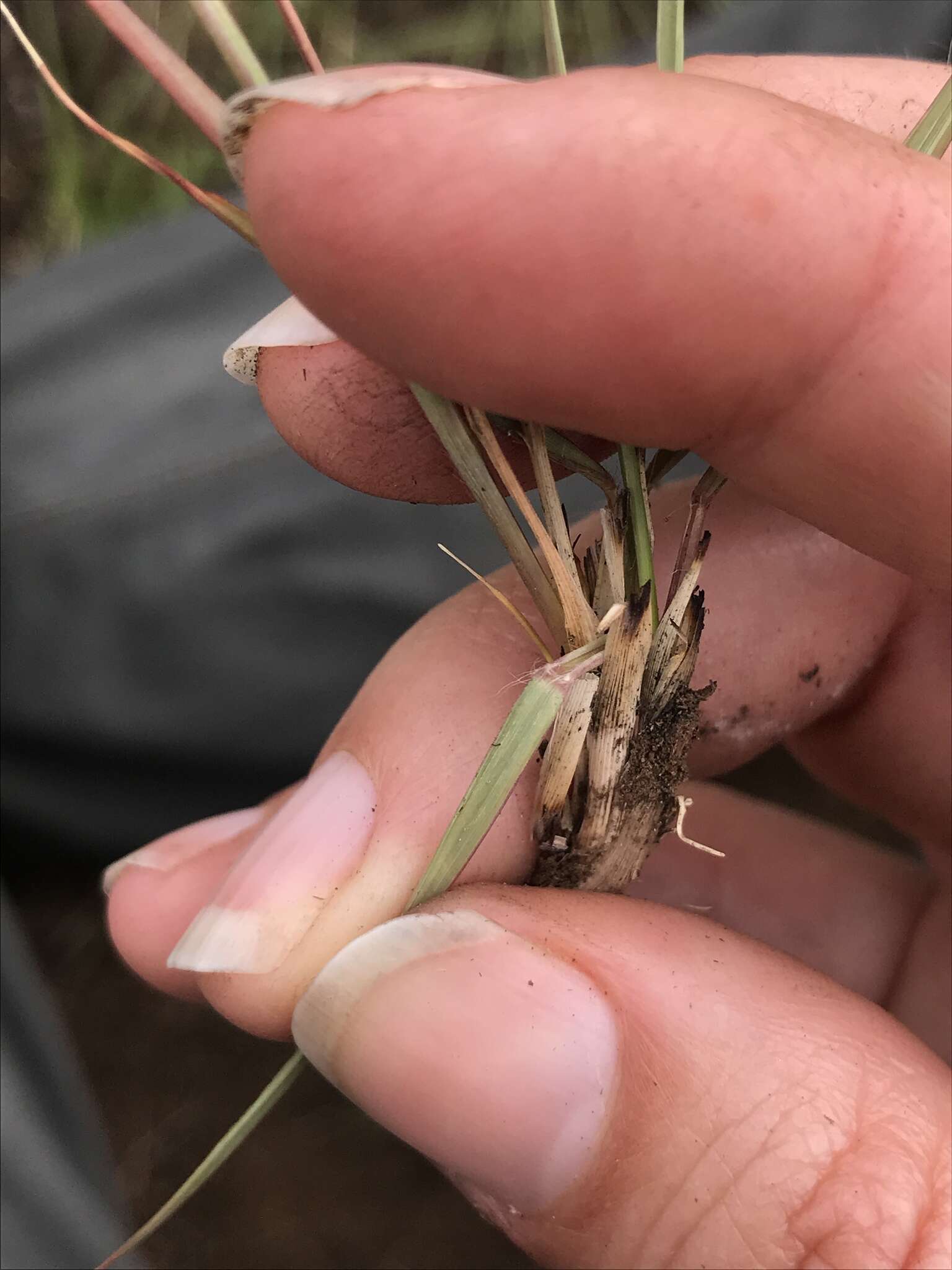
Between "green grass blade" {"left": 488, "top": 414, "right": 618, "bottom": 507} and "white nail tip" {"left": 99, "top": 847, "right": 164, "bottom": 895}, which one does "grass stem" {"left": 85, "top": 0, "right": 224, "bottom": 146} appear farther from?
"white nail tip" {"left": 99, "top": 847, "right": 164, "bottom": 895}

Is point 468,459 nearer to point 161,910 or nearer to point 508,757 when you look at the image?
point 508,757

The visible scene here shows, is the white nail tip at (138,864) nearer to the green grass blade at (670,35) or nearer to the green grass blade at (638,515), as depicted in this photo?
the green grass blade at (638,515)

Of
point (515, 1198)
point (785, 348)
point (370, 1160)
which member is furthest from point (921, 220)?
point (370, 1160)

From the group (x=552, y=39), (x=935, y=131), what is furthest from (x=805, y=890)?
(x=552, y=39)

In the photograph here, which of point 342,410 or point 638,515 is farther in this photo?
point 342,410

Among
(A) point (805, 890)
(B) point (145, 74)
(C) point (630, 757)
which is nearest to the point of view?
(C) point (630, 757)

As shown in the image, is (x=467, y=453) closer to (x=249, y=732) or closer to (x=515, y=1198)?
(x=515, y=1198)

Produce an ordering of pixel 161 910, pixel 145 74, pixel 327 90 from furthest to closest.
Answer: pixel 145 74, pixel 161 910, pixel 327 90
